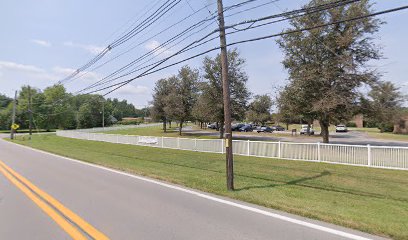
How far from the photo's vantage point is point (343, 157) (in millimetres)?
15430

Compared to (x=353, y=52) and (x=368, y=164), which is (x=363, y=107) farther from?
(x=368, y=164)

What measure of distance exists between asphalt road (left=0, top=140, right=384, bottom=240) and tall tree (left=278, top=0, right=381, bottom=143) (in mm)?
13861

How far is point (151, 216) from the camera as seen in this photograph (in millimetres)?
7016

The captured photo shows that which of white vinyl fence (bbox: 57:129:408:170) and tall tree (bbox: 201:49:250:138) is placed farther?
tall tree (bbox: 201:49:250:138)

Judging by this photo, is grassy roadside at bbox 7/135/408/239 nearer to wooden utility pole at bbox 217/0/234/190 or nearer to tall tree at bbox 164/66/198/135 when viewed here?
wooden utility pole at bbox 217/0/234/190

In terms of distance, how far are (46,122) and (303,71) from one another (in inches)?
3382

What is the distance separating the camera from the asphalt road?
19.1 ft

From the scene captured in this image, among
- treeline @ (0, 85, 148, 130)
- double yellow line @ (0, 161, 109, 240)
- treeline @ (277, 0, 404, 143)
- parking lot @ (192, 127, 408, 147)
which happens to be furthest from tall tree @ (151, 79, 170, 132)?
double yellow line @ (0, 161, 109, 240)

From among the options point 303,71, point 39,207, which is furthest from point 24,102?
point 39,207

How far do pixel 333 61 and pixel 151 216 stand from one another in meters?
17.9

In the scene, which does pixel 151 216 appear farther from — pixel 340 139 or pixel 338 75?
pixel 340 139

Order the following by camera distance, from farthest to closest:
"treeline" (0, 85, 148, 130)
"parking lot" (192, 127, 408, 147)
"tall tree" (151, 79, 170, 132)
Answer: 1. "treeline" (0, 85, 148, 130)
2. "tall tree" (151, 79, 170, 132)
3. "parking lot" (192, 127, 408, 147)

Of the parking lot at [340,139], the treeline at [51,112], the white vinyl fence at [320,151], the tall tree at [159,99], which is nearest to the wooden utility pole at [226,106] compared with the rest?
the white vinyl fence at [320,151]

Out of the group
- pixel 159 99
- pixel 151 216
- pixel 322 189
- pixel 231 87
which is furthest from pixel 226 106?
pixel 159 99
